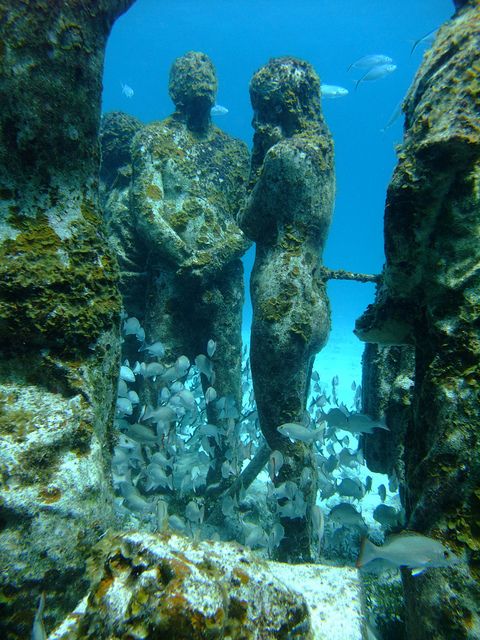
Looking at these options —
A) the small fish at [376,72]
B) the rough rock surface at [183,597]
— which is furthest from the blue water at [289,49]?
the rough rock surface at [183,597]

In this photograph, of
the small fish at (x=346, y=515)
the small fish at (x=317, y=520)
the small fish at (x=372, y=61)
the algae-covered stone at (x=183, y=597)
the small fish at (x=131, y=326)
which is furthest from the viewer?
the small fish at (x=372, y=61)

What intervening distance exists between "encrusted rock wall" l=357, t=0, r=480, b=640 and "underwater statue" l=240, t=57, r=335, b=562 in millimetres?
1312

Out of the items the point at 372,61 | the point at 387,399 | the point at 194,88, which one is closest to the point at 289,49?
the point at 372,61

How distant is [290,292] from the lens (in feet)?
15.6

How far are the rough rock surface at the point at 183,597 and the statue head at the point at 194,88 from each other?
7.20 meters

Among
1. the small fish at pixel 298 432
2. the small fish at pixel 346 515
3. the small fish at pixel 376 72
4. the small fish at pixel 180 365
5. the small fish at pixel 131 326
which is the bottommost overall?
the small fish at pixel 346 515

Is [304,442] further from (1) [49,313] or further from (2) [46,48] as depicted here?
(2) [46,48]

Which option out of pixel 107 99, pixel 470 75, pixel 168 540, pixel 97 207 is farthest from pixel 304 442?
pixel 107 99

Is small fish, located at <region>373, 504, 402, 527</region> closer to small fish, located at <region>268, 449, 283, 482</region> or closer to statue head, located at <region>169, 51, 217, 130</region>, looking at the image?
small fish, located at <region>268, 449, 283, 482</region>

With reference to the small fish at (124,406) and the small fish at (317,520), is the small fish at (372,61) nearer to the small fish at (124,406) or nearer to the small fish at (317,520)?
the small fish at (124,406)

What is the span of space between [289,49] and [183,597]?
107 metres

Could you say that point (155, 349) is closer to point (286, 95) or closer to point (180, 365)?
point (180, 365)

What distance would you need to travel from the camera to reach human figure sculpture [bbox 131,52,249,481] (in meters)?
5.91

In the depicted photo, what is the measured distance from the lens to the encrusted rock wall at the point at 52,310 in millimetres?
2070
